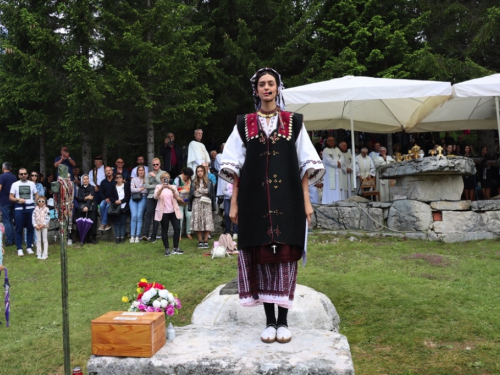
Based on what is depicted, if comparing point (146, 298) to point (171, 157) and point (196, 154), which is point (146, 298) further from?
point (171, 157)

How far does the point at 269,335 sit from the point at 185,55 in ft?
32.9

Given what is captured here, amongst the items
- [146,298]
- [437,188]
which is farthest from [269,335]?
[437,188]

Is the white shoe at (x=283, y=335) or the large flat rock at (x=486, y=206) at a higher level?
the large flat rock at (x=486, y=206)

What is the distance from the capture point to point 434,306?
247 inches

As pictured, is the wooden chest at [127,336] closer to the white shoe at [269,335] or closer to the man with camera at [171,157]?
the white shoe at [269,335]

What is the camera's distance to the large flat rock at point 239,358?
3508 millimetres

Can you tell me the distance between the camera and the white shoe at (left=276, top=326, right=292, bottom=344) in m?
3.94

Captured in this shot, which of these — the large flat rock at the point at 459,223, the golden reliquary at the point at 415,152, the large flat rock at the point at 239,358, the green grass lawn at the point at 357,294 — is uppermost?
the golden reliquary at the point at 415,152

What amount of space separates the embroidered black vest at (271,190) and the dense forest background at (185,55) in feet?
29.9

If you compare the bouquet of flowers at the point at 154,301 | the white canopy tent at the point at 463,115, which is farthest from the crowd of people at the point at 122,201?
the white canopy tent at the point at 463,115

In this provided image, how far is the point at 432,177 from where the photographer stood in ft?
35.7

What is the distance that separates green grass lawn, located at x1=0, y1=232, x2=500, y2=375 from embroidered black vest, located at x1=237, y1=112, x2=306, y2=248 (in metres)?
1.93

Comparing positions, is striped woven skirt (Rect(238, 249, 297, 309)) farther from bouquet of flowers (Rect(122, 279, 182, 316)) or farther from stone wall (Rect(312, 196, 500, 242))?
stone wall (Rect(312, 196, 500, 242))

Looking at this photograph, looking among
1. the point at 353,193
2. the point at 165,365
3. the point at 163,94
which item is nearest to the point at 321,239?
the point at 353,193
